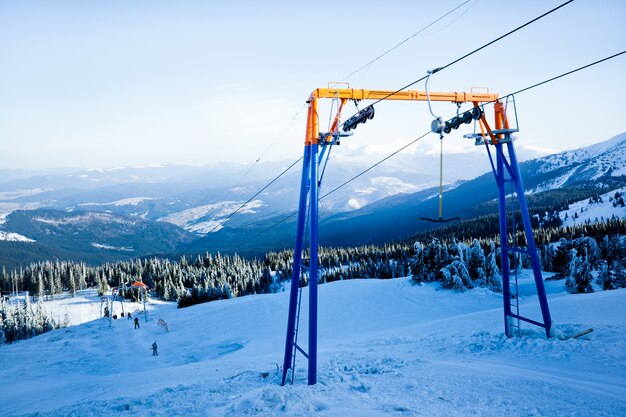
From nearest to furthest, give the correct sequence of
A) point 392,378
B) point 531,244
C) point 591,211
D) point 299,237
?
point 392,378 → point 299,237 → point 531,244 → point 591,211

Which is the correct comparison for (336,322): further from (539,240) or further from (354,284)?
(539,240)

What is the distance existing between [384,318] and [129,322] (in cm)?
3200

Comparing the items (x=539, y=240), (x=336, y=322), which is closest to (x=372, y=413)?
(x=336, y=322)

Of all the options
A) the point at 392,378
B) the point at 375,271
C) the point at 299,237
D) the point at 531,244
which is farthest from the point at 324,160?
the point at 375,271

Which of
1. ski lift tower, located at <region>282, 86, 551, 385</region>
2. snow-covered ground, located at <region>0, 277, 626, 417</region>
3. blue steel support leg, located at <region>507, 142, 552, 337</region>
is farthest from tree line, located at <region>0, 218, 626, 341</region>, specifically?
blue steel support leg, located at <region>507, 142, 552, 337</region>

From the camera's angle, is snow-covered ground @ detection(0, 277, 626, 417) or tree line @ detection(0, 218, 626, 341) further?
tree line @ detection(0, 218, 626, 341)

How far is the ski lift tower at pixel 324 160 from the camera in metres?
12.2

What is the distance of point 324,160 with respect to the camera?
13.5 metres

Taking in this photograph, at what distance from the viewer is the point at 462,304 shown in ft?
136

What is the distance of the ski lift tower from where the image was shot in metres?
12.2

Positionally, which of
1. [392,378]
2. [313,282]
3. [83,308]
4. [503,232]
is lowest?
[83,308]

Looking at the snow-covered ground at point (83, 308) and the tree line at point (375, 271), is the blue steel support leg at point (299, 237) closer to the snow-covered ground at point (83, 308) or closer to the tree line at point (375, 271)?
the tree line at point (375, 271)

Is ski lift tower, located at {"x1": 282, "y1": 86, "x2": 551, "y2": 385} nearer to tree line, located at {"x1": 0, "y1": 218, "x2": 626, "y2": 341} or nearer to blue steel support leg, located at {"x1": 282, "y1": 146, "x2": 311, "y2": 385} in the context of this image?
blue steel support leg, located at {"x1": 282, "y1": 146, "x2": 311, "y2": 385}

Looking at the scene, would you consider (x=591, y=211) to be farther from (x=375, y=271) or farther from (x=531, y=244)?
(x=531, y=244)
